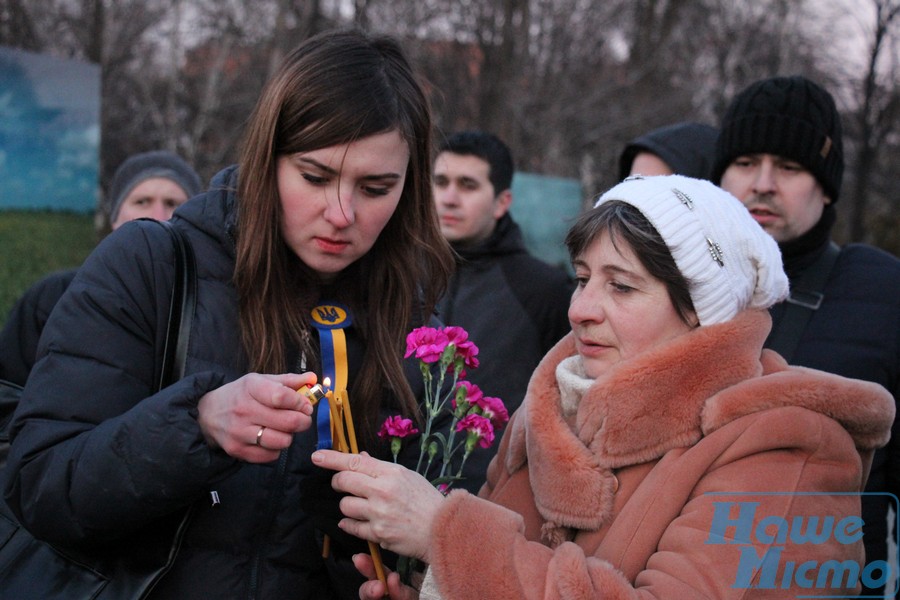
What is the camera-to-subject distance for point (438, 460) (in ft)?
7.45

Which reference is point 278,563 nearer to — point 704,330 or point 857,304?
point 704,330

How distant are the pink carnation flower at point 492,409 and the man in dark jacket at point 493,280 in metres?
1.90

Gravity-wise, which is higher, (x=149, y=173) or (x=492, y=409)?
(x=492, y=409)

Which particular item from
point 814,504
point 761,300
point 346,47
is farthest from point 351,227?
point 814,504

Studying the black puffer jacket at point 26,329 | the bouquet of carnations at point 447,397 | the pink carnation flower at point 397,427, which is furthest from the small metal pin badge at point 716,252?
the black puffer jacket at point 26,329

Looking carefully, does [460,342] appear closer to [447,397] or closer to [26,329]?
[447,397]

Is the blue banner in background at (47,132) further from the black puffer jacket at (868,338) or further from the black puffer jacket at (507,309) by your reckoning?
the black puffer jacket at (868,338)

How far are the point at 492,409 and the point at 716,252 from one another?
0.65 metres

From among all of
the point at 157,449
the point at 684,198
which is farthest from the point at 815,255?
the point at 157,449

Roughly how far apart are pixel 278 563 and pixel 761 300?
1300 millimetres

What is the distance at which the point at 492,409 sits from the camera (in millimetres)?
2057

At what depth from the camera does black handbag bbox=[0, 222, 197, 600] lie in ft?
5.73

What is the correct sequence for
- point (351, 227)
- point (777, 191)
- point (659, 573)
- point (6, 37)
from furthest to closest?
point (6, 37), point (777, 191), point (351, 227), point (659, 573)

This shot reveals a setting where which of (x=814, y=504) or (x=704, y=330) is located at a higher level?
(x=704, y=330)
